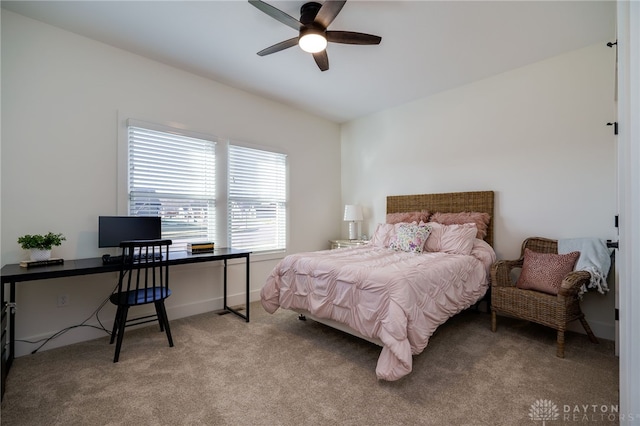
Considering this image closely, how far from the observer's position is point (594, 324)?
2803 millimetres

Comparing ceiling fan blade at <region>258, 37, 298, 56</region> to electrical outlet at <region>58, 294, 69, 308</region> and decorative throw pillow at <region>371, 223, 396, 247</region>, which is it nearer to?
decorative throw pillow at <region>371, 223, 396, 247</region>

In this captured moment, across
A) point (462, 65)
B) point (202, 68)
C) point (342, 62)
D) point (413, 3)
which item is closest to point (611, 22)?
point (462, 65)

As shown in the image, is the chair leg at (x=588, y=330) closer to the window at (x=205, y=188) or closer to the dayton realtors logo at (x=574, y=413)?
the dayton realtors logo at (x=574, y=413)

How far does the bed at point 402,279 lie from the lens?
2031 millimetres

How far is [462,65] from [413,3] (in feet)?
4.20

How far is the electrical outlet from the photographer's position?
2617 mm

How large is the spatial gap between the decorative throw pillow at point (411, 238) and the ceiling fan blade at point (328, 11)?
2295mm

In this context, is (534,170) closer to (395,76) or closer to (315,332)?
(395,76)

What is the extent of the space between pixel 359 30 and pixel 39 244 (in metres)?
3.27

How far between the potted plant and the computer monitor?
0.32 metres

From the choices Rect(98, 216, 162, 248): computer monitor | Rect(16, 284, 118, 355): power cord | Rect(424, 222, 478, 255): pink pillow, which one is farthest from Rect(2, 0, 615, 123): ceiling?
Rect(16, 284, 118, 355): power cord

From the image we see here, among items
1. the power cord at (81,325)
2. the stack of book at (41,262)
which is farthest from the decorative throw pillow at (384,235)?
the stack of book at (41,262)

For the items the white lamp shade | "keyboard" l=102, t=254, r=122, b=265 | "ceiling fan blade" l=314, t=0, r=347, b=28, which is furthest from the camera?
the white lamp shade

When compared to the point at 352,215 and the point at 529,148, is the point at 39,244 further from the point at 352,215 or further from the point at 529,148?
the point at 529,148
